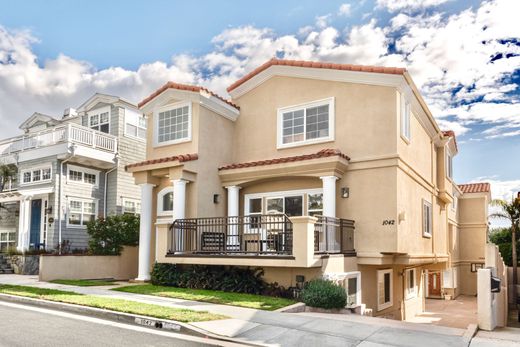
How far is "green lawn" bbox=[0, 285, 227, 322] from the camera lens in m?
9.69

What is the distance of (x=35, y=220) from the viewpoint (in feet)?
83.8

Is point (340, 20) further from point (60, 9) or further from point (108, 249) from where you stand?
point (108, 249)

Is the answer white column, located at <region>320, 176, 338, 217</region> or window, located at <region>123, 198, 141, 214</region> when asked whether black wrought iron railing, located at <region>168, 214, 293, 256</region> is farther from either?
window, located at <region>123, 198, 141, 214</region>

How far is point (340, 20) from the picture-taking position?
48.1 ft

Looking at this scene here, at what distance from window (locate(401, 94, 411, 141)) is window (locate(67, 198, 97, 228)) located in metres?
16.9

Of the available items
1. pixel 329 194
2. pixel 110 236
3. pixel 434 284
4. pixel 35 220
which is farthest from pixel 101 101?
pixel 434 284

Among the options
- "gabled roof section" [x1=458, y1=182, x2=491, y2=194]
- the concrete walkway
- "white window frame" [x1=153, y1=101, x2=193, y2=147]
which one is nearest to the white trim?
the concrete walkway

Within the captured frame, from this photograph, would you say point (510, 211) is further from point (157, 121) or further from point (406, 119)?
point (157, 121)

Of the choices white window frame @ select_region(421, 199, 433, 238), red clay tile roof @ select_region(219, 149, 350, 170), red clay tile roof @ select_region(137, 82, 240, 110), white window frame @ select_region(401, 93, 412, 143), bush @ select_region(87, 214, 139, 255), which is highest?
red clay tile roof @ select_region(137, 82, 240, 110)

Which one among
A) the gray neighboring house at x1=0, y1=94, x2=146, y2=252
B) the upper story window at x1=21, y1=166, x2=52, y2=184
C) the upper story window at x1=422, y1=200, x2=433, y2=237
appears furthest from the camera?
the upper story window at x1=21, y1=166, x2=52, y2=184

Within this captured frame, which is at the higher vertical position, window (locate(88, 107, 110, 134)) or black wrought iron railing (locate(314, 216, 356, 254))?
window (locate(88, 107, 110, 134))

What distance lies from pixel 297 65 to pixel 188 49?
4177 mm

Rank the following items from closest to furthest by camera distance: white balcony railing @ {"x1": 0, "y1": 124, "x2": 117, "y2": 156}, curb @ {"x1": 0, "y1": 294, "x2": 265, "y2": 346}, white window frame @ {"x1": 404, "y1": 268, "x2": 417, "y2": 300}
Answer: curb @ {"x1": 0, "y1": 294, "x2": 265, "y2": 346} → white window frame @ {"x1": 404, "y1": 268, "x2": 417, "y2": 300} → white balcony railing @ {"x1": 0, "y1": 124, "x2": 117, "y2": 156}

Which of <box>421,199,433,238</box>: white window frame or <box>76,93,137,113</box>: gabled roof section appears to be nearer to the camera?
<box>421,199,433,238</box>: white window frame
